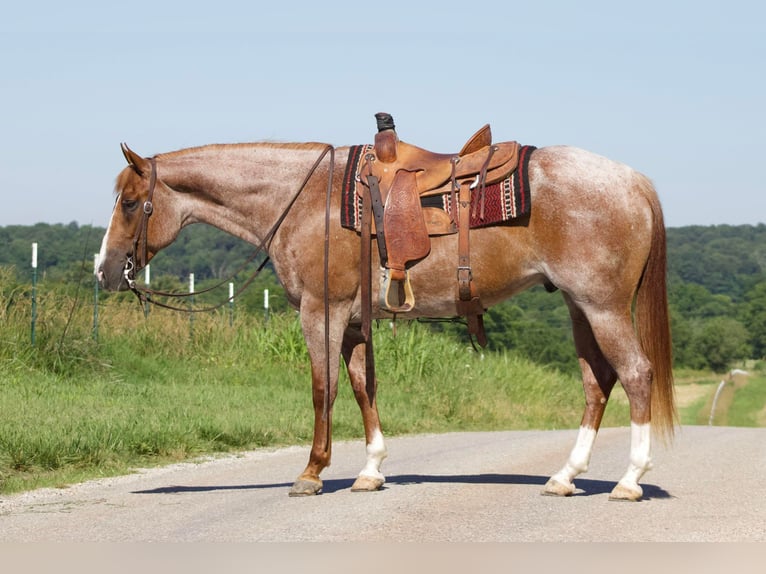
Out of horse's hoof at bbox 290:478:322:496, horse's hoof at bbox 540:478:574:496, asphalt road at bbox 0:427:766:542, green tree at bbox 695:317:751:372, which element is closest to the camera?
asphalt road at bbox 0:427:766:542

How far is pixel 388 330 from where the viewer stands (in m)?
20.8

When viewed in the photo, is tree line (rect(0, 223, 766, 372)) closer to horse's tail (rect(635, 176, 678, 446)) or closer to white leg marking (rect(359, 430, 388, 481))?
white leg marking (rect(359, 430, 388, 481))

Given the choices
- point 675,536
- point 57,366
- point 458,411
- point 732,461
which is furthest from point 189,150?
point 458,411

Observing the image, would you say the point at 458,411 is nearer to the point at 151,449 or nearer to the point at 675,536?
the point at 151,449

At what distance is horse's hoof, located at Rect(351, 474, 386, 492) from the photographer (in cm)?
816

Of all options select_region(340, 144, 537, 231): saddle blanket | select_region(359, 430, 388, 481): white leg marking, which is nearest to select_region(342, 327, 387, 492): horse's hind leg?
select_region(359, 430, 388, 481): white leg marking

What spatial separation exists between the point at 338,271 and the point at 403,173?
2.72 ft

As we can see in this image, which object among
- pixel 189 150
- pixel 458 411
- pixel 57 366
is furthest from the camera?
pixel 458 411

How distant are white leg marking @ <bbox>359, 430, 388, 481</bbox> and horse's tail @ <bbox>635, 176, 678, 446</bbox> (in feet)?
6.34

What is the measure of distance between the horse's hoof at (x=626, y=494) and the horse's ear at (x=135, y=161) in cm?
411

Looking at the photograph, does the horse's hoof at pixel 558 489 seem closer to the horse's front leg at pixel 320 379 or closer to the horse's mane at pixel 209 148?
the horse's front leg at pixel 320 379

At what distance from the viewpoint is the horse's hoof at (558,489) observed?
7852 mm

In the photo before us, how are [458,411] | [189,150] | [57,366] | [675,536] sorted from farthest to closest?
[458,411] → [57,366] → [189,150] → [675,536]

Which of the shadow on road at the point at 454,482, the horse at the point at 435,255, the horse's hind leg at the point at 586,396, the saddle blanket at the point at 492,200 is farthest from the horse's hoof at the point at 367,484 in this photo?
the saddle blanket at the point at 492,200
